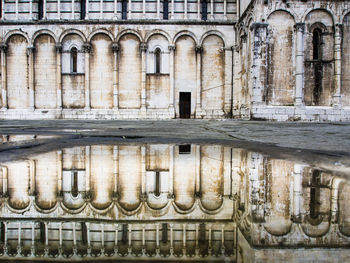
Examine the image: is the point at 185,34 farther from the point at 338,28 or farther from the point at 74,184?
the point at 74,184

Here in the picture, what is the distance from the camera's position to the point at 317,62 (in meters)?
15.1

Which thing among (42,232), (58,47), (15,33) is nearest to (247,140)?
(42,232)

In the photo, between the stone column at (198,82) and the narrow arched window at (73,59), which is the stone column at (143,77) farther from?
the narrow arched window at (73,59)

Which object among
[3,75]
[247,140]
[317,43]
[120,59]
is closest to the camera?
[247,140]

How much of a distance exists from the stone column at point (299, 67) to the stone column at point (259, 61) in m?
1.60

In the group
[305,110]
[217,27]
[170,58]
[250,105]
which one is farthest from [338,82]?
[170,58]

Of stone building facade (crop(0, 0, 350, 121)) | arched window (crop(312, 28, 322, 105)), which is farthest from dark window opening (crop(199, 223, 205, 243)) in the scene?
stone building facade (crop(0, 0, 350, 121))

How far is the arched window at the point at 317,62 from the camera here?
1511cm

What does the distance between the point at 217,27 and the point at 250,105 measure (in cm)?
638

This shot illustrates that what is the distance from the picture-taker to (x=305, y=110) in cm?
1471

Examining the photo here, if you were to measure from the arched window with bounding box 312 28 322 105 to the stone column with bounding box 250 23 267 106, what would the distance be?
2639 mm

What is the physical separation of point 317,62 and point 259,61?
9.74ft

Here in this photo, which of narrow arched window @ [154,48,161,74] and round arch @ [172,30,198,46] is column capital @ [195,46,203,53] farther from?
narrow arched window @ [154,48,161,74]

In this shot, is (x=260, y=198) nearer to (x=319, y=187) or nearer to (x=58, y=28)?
(x=319, y=187)
